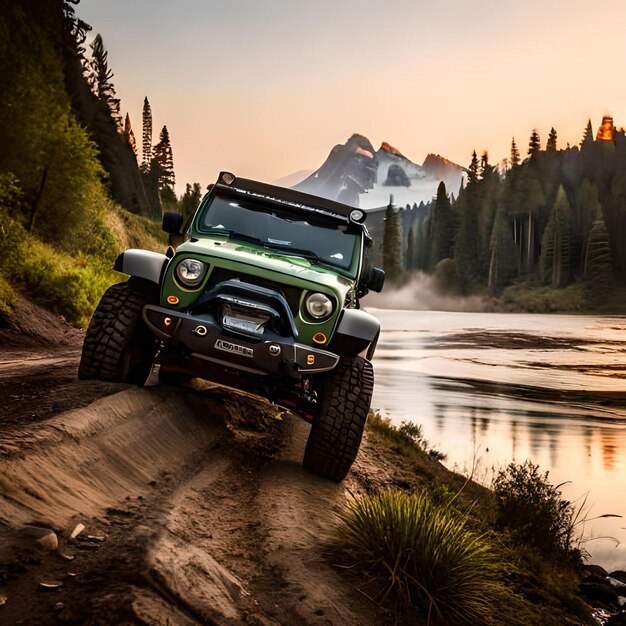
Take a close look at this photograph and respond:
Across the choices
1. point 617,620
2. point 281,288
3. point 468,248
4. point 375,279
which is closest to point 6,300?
point 375,279

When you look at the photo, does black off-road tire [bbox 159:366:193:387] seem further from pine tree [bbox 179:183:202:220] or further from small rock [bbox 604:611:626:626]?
pine tree [bbox 179:183:202:220]

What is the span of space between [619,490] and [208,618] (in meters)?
9.90

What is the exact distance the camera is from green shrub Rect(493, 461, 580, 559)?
7559mm

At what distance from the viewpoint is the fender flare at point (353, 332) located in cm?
584

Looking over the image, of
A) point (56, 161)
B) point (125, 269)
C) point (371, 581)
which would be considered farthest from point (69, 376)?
point (56, 161)

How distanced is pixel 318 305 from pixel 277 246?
1.33m

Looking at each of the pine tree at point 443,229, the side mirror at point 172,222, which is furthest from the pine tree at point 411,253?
the side mirror at point 172,222

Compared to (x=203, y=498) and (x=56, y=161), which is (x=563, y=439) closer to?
(x=203, y=498)

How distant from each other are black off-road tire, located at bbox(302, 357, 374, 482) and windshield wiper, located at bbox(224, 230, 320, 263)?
1.40m

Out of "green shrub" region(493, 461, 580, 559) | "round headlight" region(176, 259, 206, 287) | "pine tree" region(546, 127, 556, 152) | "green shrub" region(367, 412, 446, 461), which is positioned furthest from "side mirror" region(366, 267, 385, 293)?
"pine tree" region(546, 127, 556, 152)

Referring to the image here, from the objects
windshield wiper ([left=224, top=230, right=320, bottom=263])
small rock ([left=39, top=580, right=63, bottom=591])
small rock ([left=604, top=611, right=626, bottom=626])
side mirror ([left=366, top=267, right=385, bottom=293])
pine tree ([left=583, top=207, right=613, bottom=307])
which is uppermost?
pine tree ([left=583, top=207, right=613, bottom=307])

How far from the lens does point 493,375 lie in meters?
24.8

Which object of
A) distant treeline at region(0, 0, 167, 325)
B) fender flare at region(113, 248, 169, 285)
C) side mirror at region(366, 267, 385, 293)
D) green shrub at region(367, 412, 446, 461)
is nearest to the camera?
fender flare at region(113, 248, 169, 285)

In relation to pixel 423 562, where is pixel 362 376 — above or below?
above
